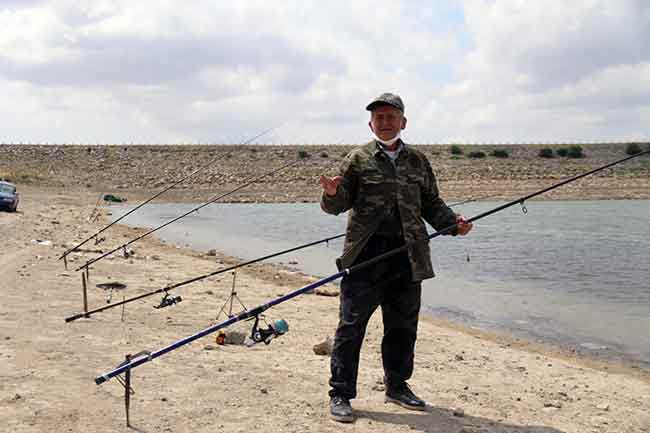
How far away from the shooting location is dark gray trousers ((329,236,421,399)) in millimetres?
4582

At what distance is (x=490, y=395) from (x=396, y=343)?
1177 millimetres

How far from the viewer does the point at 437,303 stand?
36.0ft

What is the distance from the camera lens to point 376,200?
4.56 metres

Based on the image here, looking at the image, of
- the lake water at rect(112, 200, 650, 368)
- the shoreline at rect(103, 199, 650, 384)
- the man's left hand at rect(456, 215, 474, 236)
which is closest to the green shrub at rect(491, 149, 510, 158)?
the lake water at rect(112, 200, 650, 368)

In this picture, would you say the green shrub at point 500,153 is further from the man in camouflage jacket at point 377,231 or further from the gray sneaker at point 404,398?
the man in camouflage jacket at point 377,231

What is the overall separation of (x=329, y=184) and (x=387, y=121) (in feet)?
2.03

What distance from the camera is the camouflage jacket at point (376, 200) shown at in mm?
Result: 4547

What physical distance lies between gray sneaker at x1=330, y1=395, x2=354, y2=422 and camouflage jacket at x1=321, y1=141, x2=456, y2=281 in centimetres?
88

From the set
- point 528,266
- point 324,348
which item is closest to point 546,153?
point 528,266

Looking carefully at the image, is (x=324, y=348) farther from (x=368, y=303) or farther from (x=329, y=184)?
(x=329, y=184)

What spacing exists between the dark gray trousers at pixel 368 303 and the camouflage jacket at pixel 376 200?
0.29 feet

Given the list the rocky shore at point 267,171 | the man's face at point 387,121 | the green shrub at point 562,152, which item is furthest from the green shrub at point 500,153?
the man's face at point 387,121

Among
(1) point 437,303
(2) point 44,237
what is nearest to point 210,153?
(2) point 44,237

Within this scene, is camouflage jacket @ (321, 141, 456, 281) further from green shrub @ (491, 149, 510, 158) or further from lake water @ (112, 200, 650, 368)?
green shrub @ (491, 149, 510, 158)
